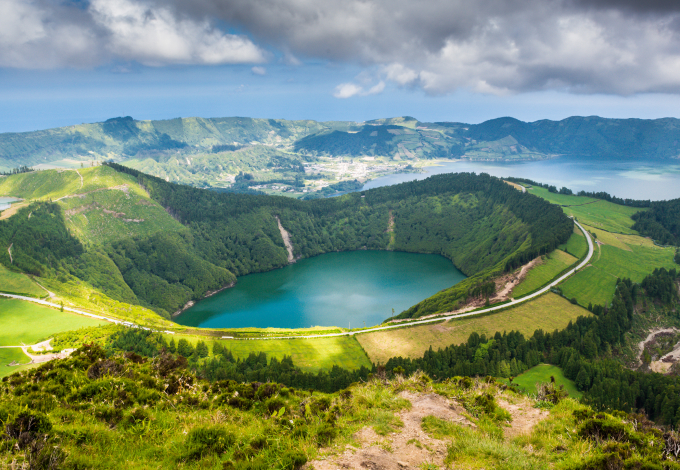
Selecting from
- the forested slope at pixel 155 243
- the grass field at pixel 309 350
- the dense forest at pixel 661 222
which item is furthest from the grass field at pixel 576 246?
the grass field at pixel 309 350

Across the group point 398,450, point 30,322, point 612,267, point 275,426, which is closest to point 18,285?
point 30,322

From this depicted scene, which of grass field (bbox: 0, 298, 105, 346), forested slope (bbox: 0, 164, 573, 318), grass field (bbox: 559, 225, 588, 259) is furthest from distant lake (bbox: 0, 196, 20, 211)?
grass field (bbox: 559, 225, 588, 259)

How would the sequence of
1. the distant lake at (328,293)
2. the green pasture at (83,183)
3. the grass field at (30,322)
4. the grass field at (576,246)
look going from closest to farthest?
the grass field at (30,322) < the distant lake at (328,293) < the grass field at (576,246) < the green pasture at (83,183)

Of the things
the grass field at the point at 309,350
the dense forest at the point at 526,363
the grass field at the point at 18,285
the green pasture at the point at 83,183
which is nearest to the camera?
the dense forest at the point at 526,363

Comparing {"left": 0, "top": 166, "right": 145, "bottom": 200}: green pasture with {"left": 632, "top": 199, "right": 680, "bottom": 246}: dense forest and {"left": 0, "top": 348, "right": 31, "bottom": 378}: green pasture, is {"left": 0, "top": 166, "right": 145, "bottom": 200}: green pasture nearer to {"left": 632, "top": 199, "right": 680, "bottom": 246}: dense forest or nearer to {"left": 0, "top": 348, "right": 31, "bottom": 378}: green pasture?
{"left": 0, "top": 348, "right": 31, "bottom": 378}: green pasture

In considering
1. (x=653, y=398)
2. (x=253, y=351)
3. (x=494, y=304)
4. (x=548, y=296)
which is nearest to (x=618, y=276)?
(x=548, y=296)

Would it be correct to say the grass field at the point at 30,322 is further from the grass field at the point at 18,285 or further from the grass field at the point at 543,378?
the grass field at the point at 543,378

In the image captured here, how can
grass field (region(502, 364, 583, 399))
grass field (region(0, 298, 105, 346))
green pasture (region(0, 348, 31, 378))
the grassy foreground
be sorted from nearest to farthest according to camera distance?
the grassy foreground → green pasture (region(0, 348, 31, 378)) → grass field (region(502, 364, 583, 399)) → grass field (region(0, 298, 105, 346))

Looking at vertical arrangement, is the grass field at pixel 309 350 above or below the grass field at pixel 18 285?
below
